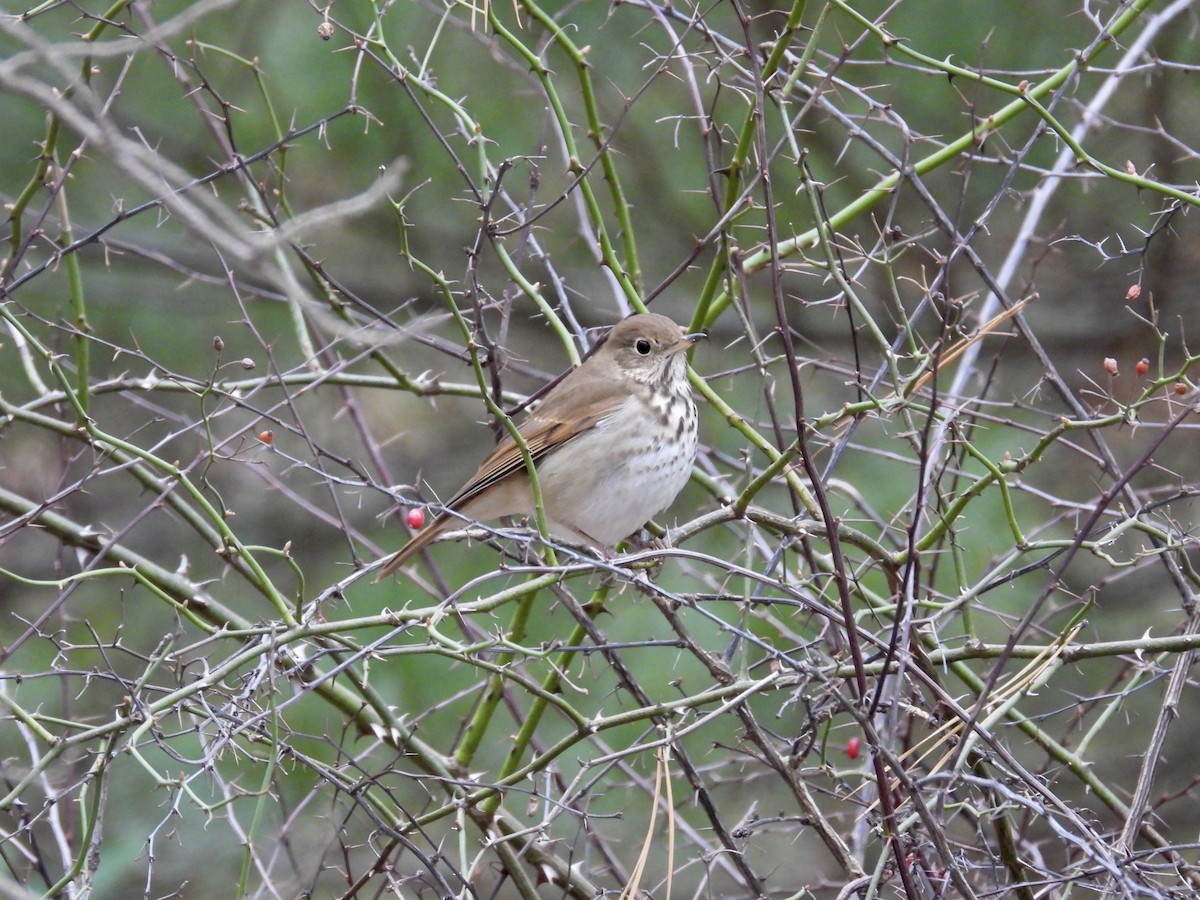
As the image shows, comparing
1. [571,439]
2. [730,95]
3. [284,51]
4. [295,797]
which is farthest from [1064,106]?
[295,797]

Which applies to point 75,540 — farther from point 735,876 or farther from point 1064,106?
point 1064,106

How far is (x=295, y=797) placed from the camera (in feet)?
18.3

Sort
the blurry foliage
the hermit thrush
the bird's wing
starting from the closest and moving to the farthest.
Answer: the blurry foliage → the hermit thrush → the bird's wing

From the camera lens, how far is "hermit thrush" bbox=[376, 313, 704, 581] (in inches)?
157

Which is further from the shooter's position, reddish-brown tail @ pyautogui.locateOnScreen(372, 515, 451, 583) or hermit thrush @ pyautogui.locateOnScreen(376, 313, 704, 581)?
hermit thrush @ pyautogui.locateOnScreen(376, 313, 704, 581)

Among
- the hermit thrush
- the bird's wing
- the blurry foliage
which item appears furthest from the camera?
the bird's wing

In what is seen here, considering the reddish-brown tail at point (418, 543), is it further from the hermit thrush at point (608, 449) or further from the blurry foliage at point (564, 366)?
the blurry foliage at point (564, 366)

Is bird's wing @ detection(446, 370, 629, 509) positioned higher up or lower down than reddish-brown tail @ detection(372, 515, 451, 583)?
higher up

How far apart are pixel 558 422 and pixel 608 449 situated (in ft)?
0.97

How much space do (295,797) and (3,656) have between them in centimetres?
269

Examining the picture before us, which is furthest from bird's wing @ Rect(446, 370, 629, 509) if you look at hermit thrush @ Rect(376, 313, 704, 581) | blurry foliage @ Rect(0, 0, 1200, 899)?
blurry foliage @ Rect(0, 0, 1200, 899)

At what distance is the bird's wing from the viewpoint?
13.6 feet

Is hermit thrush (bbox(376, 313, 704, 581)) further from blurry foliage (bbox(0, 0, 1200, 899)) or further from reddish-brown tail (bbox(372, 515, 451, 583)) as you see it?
blurry foliage (bbox(0, 0, 1200, 899))

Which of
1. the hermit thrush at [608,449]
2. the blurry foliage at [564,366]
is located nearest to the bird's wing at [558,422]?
the hermit thrush at [608,449]
